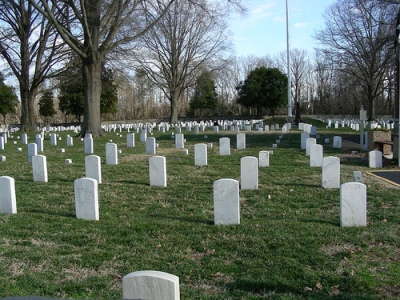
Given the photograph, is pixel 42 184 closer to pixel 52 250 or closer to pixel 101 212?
pixel 101 212

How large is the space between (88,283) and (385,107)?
203 feet

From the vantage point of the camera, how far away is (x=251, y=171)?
339 inches

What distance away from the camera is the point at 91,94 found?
23188mm

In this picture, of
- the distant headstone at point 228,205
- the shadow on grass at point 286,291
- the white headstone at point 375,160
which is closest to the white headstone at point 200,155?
the white headstone at point 375,160

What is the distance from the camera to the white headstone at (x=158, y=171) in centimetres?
909

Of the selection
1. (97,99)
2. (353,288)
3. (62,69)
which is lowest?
(353,288)

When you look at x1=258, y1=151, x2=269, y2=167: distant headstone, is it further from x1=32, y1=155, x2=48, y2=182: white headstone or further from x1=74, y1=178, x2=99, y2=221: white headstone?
x1=74, y1=178, x2=99, y2=221: white headstone

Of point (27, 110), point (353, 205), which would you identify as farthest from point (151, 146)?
point (27, 110)

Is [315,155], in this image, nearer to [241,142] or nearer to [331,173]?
[331,173]

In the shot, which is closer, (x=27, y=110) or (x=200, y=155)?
(x=200, y=155)

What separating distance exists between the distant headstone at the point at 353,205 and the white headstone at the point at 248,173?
2.82 m

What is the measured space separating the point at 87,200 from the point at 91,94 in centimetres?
1771

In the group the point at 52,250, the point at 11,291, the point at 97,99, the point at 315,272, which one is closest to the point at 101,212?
the point at 52,250

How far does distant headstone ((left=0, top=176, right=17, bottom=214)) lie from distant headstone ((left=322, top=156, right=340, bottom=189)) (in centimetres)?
612
